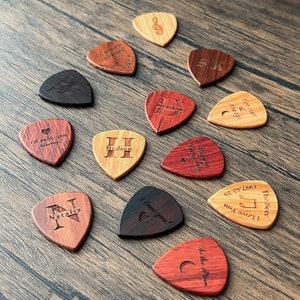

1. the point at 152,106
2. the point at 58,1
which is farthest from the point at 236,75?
the point at 58,1

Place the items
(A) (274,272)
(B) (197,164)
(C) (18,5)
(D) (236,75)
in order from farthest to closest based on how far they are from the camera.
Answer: (C) (18,5) < (D) (236,75) < (B) (197,164) < (A) (274,272)

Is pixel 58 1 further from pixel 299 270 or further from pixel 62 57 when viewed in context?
pixel 299 270

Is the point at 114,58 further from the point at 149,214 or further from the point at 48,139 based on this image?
the point at 149,214

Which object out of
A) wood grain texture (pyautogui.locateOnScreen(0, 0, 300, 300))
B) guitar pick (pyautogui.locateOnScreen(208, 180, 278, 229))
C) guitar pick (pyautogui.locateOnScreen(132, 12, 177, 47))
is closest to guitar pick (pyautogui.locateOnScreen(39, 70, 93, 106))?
wood grain texture (pyautogui.locateOnScreen(0, 0, 300, 300))

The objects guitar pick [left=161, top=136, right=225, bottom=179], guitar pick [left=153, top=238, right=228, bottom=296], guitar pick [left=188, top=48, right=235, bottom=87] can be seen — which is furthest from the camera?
guitar pick [left=188, top=48, right=235, bottom=87]

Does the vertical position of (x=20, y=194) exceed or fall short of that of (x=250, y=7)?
it falls short

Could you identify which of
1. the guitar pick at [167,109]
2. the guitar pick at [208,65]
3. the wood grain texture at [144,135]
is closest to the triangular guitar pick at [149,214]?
the wood grain texture at [144,135]

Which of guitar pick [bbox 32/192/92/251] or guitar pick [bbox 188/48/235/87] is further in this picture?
guitar pick [bbox 188/48/235/87]

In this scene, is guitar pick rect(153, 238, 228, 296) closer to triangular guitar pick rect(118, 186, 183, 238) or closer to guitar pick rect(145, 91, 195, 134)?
triangular guitar pick rect(118, 186, 183, 238)

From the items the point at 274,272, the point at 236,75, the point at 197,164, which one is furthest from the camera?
the point at 236,75
